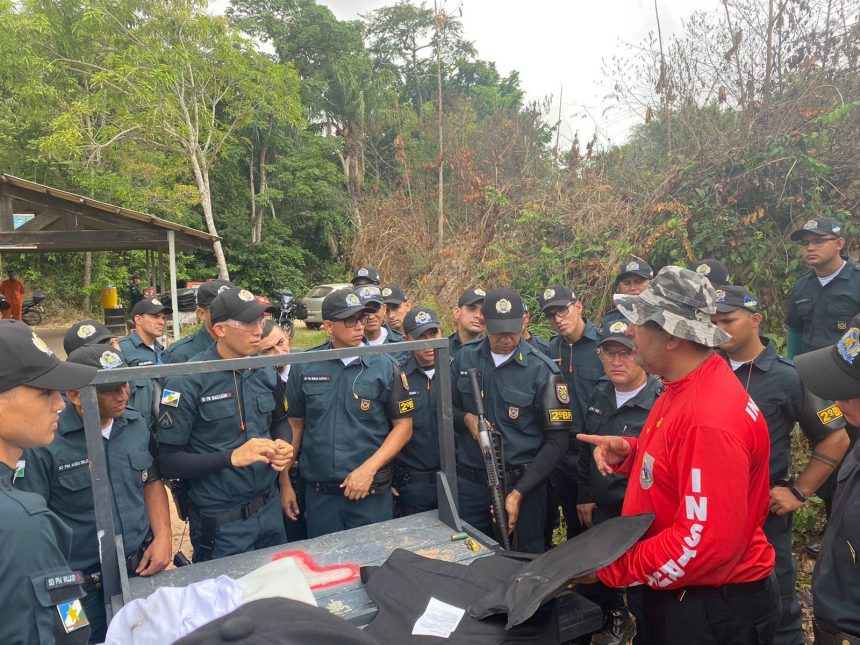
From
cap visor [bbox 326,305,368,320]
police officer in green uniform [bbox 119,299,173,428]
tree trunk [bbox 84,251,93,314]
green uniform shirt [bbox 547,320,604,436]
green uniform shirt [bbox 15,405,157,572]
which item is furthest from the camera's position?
tree trunk [bbox 84,251,93,314]

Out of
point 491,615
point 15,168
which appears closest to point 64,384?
point 491,615

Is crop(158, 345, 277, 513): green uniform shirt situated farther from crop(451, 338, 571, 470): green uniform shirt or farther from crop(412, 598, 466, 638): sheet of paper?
crop(412, 598, 466, 638): sheet of paper

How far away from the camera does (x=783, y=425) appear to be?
115 inches

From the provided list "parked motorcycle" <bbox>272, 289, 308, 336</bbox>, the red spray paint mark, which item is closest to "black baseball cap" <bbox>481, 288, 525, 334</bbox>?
the red spray paint mark

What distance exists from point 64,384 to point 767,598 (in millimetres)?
2450

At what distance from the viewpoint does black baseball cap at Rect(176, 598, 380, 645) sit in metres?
0.82

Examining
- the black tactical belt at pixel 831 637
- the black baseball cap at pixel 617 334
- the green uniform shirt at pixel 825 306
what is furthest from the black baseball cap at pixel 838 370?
the green uniform shirt at pixel 825 306

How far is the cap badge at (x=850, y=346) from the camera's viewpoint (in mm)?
1717

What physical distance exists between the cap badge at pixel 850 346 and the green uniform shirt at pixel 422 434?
224 centimetres

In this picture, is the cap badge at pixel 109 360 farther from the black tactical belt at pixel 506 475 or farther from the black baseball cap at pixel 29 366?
the black tactical belt at pixel 506 475

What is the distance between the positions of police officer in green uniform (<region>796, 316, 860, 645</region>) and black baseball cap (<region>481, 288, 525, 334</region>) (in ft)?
5.73

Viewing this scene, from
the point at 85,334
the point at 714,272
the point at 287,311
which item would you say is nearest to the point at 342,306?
the point at 85,334

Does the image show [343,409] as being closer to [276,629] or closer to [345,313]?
[345,313]

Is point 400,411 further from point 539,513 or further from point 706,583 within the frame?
point 706,583
